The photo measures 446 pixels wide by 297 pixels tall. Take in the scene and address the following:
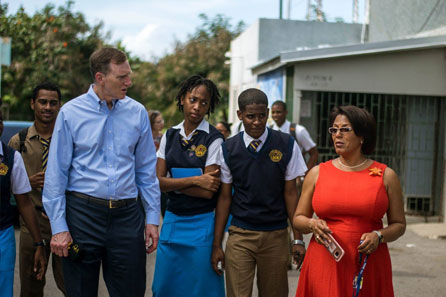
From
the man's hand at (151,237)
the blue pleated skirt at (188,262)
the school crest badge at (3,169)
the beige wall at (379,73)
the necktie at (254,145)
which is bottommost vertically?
the blue pleated skirt at (188,262)

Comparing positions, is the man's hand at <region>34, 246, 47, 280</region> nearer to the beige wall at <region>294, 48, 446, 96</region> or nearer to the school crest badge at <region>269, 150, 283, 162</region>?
the school crest badge at <region>269, 150, 283, 162</region>

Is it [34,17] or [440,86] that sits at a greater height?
[34,17]

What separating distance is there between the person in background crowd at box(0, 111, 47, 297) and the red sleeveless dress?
1.98 meters

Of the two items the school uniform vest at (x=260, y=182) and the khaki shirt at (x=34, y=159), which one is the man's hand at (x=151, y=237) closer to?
the school uniform vest at (x=260, y=182)

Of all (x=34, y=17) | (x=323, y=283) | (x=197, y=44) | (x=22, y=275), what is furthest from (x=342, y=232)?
(x=197, y=44)

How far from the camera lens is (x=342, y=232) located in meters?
3.81

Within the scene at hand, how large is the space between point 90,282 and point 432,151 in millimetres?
9844

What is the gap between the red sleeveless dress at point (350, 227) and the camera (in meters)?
3.76

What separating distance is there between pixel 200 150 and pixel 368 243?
5.24 ft

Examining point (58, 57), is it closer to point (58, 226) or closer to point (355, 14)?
point (355, 14)

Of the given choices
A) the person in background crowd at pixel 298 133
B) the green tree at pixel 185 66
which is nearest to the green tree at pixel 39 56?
the green tree at pixel 185 66

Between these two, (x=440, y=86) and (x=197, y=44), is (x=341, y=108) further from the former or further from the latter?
(x=197, y=44)

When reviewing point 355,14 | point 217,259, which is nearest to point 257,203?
point 217,259

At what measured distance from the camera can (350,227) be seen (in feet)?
12.4
